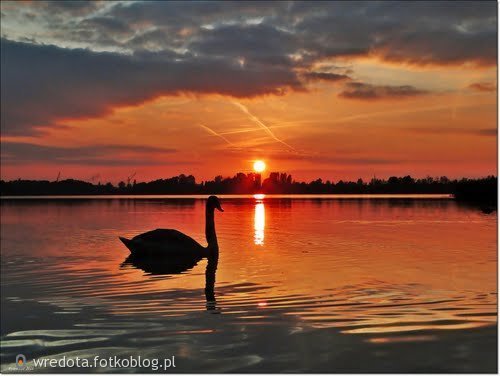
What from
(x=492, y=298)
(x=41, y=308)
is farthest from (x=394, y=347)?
(x=41, y=308)

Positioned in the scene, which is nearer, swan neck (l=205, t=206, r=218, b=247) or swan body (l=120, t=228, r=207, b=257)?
swan body (l=120, t=228, r=207, b=257)

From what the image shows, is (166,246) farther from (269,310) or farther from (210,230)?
(269,310)

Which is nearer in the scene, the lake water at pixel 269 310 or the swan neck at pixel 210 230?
the lake water at pixel 269 310

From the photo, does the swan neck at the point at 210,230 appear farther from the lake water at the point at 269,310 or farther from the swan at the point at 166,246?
the lake water at the point at 269,310

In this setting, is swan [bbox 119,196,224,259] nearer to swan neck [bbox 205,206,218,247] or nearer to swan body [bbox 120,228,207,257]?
swan body [bbox 120,228,207,257]

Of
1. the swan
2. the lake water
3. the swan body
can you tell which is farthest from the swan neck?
the lake water

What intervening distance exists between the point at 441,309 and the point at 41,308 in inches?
335

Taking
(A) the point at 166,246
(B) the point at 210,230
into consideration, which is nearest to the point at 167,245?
(A) the point at 166,246

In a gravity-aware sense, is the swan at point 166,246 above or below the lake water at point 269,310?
above

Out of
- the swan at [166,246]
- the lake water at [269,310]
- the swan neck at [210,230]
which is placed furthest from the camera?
the swan neck at [210,230]

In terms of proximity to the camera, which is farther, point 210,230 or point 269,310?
point 210,230

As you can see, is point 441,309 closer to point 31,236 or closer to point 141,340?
point 141,340

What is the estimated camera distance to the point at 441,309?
37.7 ft

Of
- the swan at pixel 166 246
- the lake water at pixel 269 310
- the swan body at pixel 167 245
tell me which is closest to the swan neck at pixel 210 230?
the swan at pixel 166 246
